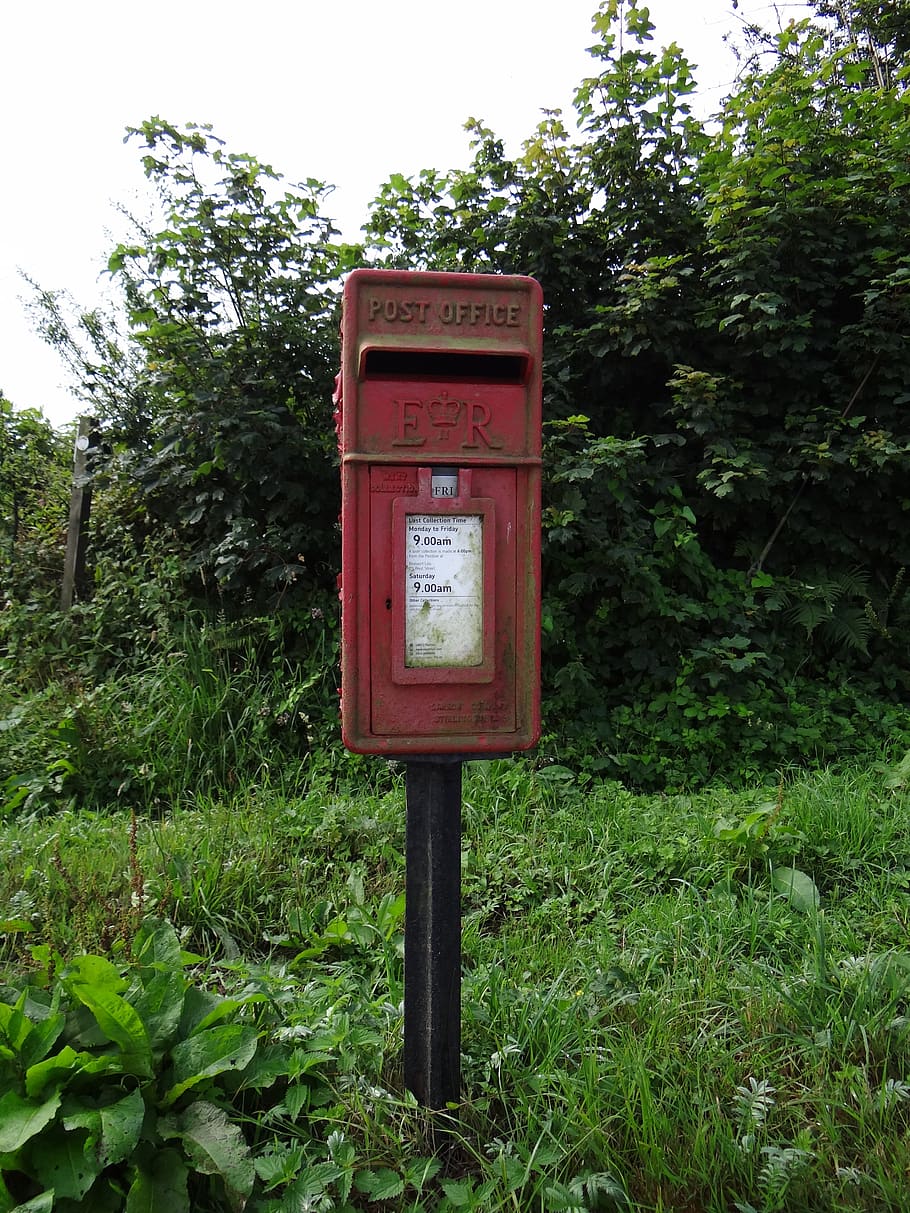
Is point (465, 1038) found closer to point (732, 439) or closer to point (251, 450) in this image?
point (251, 450)

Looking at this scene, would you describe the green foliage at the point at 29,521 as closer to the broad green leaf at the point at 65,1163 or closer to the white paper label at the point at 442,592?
the broad green leaf at the point at 65,1163

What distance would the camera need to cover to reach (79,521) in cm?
466

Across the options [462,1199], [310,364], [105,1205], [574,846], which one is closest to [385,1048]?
[462,1199]

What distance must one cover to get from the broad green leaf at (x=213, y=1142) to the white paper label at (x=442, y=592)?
0.92 metres

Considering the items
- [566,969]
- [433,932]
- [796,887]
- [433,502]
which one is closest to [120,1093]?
[433,932]

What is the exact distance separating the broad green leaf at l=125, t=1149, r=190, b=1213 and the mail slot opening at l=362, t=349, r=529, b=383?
151cm

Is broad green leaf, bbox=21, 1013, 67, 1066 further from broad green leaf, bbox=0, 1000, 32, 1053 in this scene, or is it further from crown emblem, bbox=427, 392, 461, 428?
crown emblem, bbox=427, 392, 461, 428

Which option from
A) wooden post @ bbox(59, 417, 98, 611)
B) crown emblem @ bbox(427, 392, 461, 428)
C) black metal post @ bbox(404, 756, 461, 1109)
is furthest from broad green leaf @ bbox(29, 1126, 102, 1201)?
wooden post @ bbox(59, 417, 98, 611)

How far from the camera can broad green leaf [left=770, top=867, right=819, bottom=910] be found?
7.88 ft

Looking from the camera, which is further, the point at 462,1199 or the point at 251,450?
the point at 251,450

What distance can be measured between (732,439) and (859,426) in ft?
2.21

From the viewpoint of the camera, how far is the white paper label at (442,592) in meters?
1.60

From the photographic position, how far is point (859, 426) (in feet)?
13.6

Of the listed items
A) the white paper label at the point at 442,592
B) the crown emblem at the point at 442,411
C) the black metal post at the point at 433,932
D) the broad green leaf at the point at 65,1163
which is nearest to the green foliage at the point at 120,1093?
the broad green leaf at the point at 65,1163
